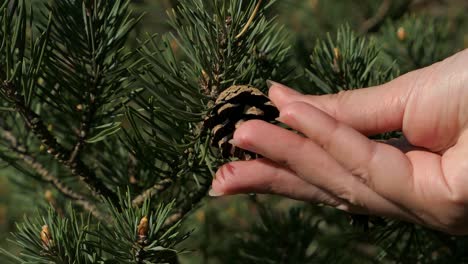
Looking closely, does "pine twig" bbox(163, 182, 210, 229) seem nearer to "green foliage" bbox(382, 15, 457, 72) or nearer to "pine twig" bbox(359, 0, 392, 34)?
"green foliage" bbox(382, 15, 457, 72)

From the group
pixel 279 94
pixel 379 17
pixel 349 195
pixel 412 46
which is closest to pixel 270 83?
pixel 279 94

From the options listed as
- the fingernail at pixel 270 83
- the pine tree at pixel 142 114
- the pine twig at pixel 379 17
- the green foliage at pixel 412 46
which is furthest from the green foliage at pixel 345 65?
the pine twig at pixel 379 17

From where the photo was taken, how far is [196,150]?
1.50 feet

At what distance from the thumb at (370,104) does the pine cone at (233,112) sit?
9 cm

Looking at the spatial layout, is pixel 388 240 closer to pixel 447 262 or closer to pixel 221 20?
pixel 447 262

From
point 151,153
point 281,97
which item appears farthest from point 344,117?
point 151,153

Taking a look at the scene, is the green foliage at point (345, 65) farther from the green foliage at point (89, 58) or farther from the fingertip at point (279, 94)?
the green foliage at point (89, 58)

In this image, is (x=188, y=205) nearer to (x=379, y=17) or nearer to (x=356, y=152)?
(x=356, y=152)

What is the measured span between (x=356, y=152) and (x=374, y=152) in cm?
2

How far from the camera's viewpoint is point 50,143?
1.57 ft

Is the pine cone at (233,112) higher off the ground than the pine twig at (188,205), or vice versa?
the pine cone at (233,112)

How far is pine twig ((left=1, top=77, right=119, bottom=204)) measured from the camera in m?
0.44

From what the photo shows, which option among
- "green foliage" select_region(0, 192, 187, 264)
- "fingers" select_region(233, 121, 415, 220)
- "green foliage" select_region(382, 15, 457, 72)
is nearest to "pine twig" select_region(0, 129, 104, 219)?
"green foliage" select_region(0, 192, 187, 264)

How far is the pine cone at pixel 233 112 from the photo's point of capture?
42 centimetres
